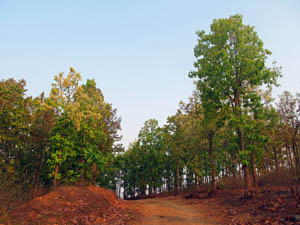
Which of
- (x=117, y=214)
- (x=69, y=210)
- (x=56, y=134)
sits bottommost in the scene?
(x=117, y=214)

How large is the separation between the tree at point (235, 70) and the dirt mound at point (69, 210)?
9.42 m

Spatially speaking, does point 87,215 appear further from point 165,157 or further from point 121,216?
point 165,157

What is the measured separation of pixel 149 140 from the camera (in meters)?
45.8

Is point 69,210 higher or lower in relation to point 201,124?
lower

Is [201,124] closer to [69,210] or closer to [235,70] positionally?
[235,70]

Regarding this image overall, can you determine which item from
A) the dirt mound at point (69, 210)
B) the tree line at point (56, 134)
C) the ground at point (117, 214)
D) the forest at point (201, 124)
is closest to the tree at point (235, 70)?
the forest at point (201, 124)

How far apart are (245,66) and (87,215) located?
14.4m

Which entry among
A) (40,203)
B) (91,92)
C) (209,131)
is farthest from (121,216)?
(91,92)

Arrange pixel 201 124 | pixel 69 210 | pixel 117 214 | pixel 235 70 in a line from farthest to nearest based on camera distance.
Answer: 1. pixel 201 124
2. pixel 235 70
3. pixel 117 214
4. pixel 69 210

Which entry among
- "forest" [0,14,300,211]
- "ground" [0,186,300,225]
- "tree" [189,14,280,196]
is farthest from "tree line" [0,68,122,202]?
"tree" [189,14,280,196]

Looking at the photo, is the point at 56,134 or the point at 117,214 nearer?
the point at 117,214

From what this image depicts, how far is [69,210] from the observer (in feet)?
40.0

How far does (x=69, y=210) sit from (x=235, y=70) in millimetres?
14990

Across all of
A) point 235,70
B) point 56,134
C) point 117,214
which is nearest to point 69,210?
point 117,214
